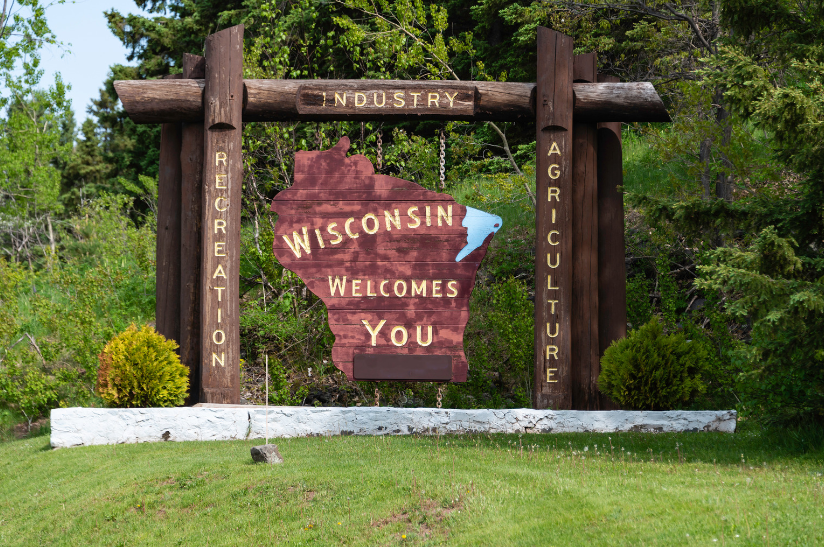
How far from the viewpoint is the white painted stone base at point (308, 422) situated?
9.94m

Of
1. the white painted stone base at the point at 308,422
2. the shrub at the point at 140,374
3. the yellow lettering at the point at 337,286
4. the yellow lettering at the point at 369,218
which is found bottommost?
the white painted stone base at the point at 308,422

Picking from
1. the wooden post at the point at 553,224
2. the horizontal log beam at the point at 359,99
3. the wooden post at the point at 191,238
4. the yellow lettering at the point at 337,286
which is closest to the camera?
the wooden post at the point at 553,224

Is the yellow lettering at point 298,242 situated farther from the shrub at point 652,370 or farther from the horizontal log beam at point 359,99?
the shrub at point 652,370

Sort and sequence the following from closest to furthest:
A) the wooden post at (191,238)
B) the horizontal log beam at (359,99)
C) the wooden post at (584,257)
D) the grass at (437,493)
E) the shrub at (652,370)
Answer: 1. the grass at (437,493)
2. the shrub at (652,370)
3. the wooden post at (584,257)
4. the horizontal log beam at (359,99)
5. the wooden post at (191,238)

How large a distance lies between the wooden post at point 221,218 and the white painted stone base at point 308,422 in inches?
21.2

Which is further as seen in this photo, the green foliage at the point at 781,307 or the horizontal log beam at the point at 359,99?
the horizontal log beam at the point at 359,99

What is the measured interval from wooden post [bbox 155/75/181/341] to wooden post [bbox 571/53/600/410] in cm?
565

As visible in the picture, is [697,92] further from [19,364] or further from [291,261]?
[19,364]

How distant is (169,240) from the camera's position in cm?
1108

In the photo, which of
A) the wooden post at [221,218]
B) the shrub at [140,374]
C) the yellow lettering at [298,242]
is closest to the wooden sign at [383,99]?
the wooden post at [221,218]

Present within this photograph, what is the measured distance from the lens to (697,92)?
12.7 m

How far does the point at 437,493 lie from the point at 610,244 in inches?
207

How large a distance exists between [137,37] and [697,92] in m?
22.1

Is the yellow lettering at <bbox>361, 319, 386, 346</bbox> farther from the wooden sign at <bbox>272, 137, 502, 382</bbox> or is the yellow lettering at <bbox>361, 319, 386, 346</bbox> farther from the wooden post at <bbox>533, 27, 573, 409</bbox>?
the wooden post at <bbox>533, 27, 573, 409</bbox>
